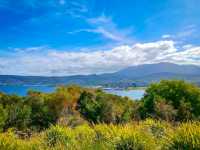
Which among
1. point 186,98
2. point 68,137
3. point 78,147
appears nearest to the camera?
point 78,147

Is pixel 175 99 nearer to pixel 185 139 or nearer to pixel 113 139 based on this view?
pixel 113 139

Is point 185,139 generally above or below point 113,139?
above

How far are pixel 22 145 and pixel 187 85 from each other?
3615 cm

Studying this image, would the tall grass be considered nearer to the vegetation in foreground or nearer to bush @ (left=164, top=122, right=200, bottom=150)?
bush @ (left=164, top=122, right=200, bottom=150)

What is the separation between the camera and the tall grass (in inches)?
251

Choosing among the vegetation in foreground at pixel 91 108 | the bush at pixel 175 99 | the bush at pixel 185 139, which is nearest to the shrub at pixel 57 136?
the bush at pixel 185 139

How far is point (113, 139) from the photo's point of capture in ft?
25.3

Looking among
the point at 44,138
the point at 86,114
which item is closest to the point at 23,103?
the point at 86,114

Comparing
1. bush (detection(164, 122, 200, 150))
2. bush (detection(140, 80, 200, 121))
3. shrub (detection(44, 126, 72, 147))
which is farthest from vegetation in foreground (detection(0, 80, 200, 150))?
bush (detection(164, 122, 200, 150))

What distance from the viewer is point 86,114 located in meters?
46.0

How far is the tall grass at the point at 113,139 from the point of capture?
20.9ft

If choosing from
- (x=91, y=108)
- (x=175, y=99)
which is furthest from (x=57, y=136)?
(x=91, y=108)

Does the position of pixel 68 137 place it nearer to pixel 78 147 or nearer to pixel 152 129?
pixel 78 147

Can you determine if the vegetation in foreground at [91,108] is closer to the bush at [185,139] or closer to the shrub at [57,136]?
the shrub at [57,136]
